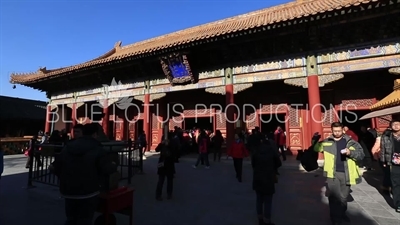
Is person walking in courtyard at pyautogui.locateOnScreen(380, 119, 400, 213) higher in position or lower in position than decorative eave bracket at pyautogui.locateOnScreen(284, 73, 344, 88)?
lower

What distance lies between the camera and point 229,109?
9.25m

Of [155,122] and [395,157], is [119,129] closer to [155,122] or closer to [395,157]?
[155,122]

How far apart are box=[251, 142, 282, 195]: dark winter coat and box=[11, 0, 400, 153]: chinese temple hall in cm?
533

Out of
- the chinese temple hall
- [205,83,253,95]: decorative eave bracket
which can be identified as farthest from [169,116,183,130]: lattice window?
[205,83,253,95]: decorative eave bracket

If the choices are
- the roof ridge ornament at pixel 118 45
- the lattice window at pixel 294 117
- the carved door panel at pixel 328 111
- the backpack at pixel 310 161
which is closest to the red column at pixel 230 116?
the lattice window at pixel 294 117

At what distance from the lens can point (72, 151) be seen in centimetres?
233

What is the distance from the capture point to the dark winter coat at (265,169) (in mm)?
3123

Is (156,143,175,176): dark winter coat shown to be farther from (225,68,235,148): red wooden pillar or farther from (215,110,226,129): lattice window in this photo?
(215,110,226,129): lattice window

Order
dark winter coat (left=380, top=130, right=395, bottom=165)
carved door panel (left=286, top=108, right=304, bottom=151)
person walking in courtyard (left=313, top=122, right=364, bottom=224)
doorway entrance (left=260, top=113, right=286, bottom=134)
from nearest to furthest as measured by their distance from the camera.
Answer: person walking in courtyard (left=313, top=122, right=364, bottom=224) < dark winter coat (left=380, top=130, right=395, bottom=165) < carved door panel (left=286, top=108, right=304, bottom=151) < doorway entrance (left=260, top=113, right=286, bottom=134)

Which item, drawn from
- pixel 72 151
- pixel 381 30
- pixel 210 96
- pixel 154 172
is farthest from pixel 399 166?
pixel 210 96

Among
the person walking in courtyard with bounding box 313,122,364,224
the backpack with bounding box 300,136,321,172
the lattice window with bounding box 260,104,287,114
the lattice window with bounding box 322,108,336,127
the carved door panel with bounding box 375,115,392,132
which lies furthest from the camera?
the lattice window with bounding box 260,104,287,114

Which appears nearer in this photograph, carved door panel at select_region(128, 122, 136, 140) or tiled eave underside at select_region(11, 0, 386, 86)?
tiled eave underside at select_region(11, 0, 386, 86)

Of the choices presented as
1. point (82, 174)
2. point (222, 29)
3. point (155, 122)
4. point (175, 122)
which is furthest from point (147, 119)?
point (82, 174)

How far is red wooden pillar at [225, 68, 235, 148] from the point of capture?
925 centimetres
